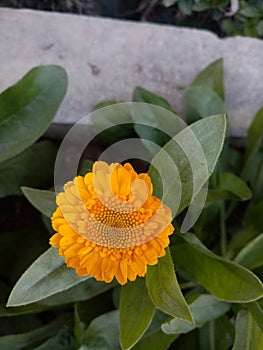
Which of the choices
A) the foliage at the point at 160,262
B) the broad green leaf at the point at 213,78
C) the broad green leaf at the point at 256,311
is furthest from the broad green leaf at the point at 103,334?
the broad green leaf at the point at 213,78

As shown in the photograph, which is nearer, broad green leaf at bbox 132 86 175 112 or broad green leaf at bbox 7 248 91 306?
broad green leaf at bbox 7 248 91 306

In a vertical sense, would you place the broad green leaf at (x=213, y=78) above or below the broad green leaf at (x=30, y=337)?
above

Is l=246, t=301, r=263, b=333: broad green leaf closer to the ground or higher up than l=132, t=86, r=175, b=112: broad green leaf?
closer to the ground

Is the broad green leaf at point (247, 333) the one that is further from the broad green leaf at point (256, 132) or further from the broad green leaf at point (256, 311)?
the broad green leaf at point (256, 132)

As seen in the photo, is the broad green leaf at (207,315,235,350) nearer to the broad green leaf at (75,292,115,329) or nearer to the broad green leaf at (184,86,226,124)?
the broad green leaf at (75,292,115,329)

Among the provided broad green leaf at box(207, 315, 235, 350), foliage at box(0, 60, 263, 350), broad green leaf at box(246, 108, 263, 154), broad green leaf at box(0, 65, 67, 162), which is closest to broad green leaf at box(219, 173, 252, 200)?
foliage at box(0, 60, 263, 350)

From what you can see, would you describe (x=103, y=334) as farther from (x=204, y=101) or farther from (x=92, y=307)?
(x=204, y=101)

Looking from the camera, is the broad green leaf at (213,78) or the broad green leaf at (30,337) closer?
the broad green leaf at (30,337)

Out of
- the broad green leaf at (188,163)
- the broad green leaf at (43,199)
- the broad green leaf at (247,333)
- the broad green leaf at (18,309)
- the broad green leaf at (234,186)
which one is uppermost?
the broad green leaf at (188,163)
